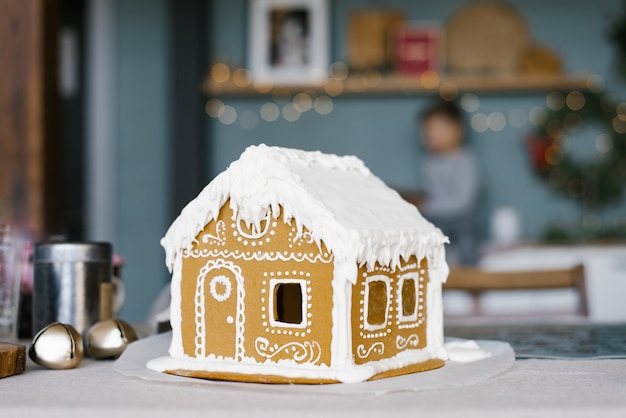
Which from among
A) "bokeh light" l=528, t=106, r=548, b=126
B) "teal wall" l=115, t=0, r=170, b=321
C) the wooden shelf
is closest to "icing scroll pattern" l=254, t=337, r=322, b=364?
the wooden shelf

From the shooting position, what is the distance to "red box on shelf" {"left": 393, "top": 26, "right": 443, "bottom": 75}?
4008 mm

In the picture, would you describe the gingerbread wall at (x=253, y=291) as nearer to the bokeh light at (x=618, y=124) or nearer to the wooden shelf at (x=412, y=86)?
the wooden shelf at (x=412, y=86)

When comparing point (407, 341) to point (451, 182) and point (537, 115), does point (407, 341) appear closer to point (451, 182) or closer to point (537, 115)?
point (451, 182)

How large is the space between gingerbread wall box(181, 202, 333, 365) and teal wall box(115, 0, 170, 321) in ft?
10.9

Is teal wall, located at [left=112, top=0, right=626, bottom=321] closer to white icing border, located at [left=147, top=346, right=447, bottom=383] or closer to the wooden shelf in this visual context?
the wooden shelf

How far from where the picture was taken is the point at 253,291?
2.72 ft

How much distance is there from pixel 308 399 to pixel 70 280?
439mm

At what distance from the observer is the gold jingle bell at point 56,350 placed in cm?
87

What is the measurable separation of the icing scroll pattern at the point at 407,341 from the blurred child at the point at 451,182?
2.85 meters

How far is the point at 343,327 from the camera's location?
79 centimetres

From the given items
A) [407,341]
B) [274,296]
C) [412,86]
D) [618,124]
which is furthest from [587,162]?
[274,296]

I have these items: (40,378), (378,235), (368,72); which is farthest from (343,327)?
(368,72)

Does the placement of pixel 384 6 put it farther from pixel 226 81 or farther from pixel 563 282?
pixel 563 282

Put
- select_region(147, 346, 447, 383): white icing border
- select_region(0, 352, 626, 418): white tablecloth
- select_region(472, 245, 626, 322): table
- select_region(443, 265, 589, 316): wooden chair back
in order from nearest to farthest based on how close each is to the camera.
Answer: select_region(0, 352, 626, 418): white tablecloth < select_region(147, 346, 447, 383): white icing border < select_region(443, 265, 589, 316): wooden chair back < select_region(472, 245, 626, 322): table
